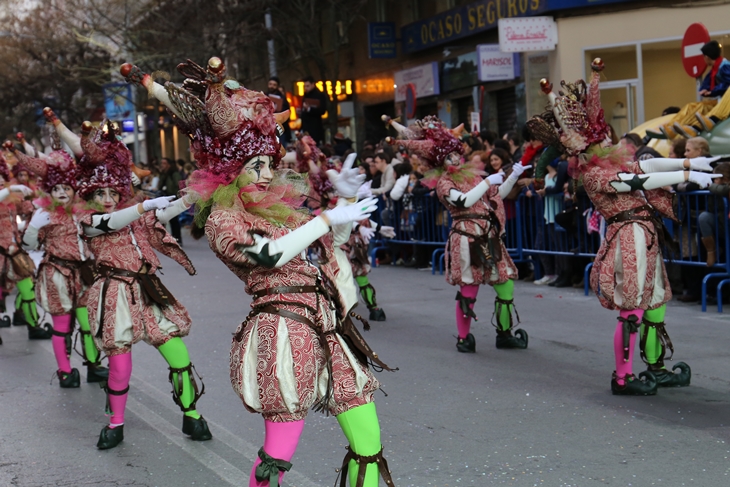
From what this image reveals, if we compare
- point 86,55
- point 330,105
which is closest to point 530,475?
point 330,105

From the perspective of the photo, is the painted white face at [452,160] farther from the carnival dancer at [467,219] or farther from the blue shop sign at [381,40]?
the blue shop sign at [381,40]

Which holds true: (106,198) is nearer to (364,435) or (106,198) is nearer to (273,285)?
(273,285)

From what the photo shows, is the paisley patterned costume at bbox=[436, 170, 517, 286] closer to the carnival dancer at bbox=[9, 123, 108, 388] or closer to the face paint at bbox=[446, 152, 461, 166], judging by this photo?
the face paint at bbox=[446, 152, 461, 166]

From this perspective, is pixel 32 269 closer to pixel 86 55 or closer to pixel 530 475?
pixel 530 475

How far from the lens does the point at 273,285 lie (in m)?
4.25

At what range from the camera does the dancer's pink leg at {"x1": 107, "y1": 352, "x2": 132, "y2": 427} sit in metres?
6.52

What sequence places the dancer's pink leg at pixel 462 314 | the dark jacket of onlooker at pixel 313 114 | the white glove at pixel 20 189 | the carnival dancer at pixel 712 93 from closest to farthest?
the dancer's pink leg at pixel 462 314 → the white glove at pixel 20 189 → the carnival dancer at pixel 712 93 → the dark jacket of onlooker at pixel 313 114

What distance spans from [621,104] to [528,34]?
228 centimetres

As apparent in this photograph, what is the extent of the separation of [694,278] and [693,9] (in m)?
9.11

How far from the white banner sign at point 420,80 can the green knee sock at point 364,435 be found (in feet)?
68.1

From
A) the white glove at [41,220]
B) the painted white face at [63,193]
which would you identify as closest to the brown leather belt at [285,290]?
the painted white face at [63,193]

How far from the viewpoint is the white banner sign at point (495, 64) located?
2072 centimetres

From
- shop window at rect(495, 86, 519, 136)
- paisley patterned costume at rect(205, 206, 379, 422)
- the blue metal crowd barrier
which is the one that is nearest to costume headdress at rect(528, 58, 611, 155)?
the blue metal crowd barrier

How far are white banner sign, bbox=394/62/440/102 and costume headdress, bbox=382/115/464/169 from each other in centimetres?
1578
